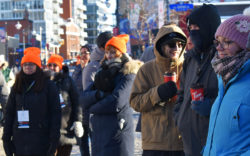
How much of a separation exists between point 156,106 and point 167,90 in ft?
1.01

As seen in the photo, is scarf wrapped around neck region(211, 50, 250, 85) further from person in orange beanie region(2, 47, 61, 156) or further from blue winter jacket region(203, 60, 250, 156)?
person in orange beanie region(2, 47, 61, 156)

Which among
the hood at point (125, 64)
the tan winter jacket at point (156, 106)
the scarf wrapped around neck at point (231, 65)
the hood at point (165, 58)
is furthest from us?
the hood at point (125, 64)

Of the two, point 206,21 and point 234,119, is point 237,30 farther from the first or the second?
point 206,21

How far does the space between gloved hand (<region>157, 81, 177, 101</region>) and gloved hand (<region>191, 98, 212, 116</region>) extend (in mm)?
665

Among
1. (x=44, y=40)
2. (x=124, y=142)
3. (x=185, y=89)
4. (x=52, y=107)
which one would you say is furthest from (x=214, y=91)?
(x=44, y=40)

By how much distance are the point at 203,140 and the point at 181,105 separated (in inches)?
15.7

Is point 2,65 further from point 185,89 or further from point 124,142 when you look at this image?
point 185,89

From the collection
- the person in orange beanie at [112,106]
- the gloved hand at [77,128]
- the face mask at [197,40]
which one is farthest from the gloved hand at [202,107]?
the gloved hand at [77,128]

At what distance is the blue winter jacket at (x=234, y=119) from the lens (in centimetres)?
250

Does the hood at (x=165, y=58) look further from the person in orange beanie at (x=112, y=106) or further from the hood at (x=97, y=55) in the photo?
the hood at (x=97, y=55)

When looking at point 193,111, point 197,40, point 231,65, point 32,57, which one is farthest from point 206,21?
point 32,57

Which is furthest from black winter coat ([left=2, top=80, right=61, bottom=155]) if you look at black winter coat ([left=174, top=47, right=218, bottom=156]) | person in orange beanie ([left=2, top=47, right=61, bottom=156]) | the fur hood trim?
black winter coat ([left=174, top=47, right=218, bottom=156])

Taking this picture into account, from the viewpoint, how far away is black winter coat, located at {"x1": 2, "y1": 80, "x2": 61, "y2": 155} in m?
5.35

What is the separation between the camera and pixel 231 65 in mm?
2643
